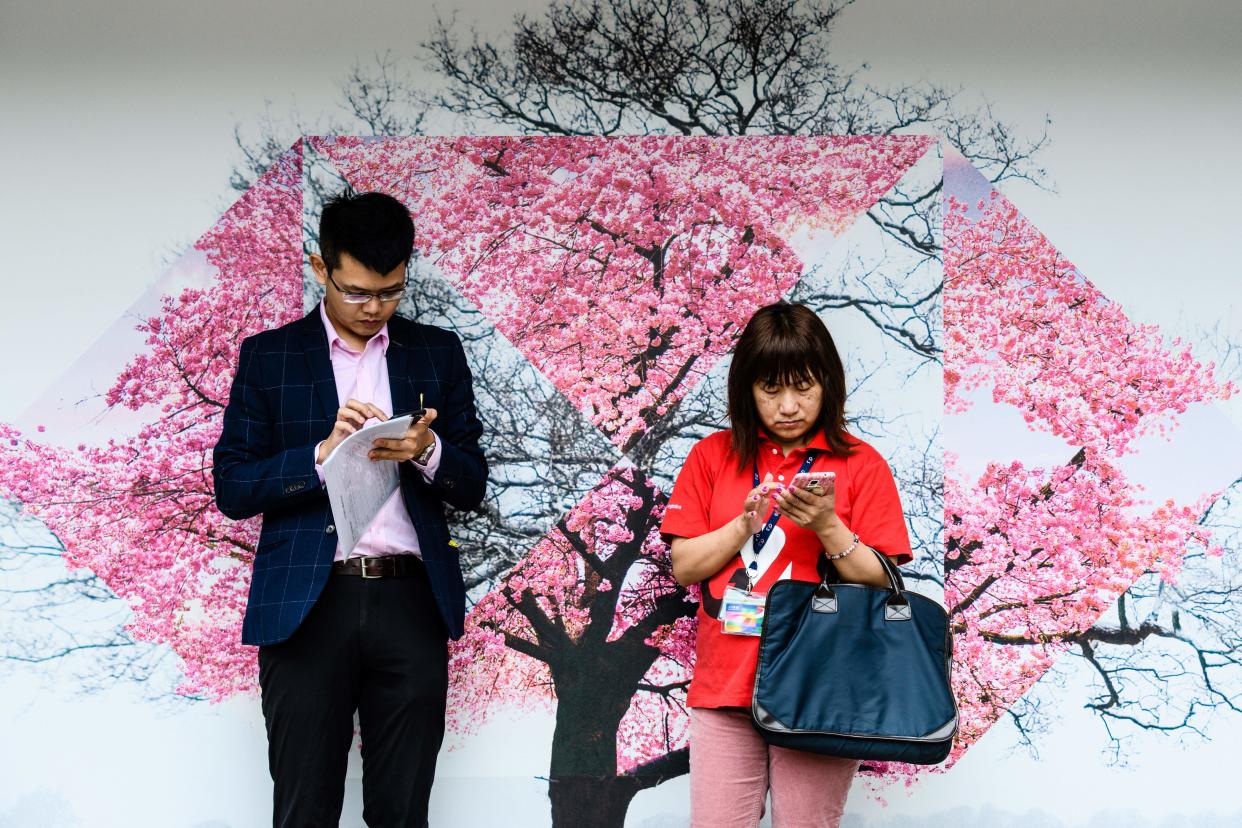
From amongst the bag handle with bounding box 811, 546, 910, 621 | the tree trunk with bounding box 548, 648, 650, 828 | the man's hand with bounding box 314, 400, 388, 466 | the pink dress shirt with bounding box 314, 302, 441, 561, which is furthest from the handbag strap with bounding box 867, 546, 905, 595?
the man's hand with bounding box 314, 400, 388, 466

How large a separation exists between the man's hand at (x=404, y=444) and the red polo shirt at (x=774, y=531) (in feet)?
1.94

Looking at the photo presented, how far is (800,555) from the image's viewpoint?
2287 millimetres

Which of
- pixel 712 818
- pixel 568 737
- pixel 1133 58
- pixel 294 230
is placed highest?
pixel 1133 58

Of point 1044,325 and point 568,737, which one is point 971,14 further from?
point 568,737

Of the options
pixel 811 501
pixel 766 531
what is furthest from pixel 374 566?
pixel 811 501

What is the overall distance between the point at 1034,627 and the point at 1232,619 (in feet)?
1.78

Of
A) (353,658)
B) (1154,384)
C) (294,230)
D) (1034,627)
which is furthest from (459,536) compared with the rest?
(1154,384)

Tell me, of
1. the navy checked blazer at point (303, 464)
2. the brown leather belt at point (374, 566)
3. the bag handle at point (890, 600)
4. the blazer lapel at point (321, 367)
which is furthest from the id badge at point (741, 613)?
the blazer lapel at point (321, 367)

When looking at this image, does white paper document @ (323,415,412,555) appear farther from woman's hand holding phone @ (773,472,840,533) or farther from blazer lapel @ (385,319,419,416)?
woman's hand holding phone @ (773,472,840,533)

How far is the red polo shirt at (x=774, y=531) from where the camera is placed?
2250 millimetres

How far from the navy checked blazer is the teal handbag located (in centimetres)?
76

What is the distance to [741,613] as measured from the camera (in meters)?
2.26

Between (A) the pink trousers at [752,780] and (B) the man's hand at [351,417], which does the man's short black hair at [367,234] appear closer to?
(B) the man's hand at [351,417]

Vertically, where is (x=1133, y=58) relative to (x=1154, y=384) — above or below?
above
